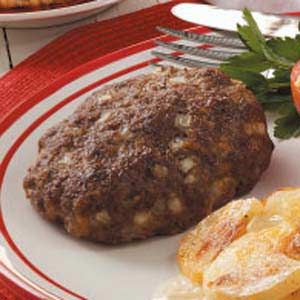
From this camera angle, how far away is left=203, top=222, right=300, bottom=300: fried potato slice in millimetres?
1594

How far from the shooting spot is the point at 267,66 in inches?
94.0

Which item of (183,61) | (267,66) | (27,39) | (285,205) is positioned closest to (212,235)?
(285,205)

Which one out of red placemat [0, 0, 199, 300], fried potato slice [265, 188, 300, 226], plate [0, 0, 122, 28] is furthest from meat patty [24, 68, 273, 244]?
plate [0, 0, 122, 28]

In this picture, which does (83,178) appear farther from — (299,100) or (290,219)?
(299,100)

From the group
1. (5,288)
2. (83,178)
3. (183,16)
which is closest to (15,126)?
(83,178)

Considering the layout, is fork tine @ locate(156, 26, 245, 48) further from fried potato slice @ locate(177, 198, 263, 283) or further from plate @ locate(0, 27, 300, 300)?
fried potato slice @ locate(177, 198, 263, 283)

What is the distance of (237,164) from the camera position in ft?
6.65

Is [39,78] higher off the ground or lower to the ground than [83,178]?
lower

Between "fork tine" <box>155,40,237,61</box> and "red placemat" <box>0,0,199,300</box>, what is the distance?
18.0 inches

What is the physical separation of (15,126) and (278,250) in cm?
92

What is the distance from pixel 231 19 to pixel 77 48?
0.62m

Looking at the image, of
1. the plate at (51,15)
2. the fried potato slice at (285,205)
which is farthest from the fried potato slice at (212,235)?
the plate at (51,15)

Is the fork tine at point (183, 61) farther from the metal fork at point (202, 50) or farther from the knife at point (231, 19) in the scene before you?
the knife at point (231, 19)

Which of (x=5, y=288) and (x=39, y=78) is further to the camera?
(x=39, y=78)
